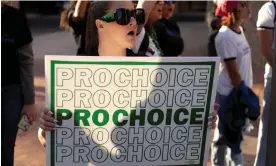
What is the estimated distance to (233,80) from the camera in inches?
133

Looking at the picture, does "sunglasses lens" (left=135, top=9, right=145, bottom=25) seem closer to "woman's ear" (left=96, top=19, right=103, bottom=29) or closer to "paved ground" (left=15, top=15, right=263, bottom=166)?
"woman's ear" (left=96, top=19, right=103, bottom=29)

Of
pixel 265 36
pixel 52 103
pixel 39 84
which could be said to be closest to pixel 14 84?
pixel 52 103

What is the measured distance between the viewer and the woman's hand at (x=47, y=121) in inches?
72.1

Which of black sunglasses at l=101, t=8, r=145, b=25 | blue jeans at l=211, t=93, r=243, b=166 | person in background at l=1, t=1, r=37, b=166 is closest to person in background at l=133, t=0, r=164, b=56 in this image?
black sunglasses at l=101, t=8, r=145, b=25

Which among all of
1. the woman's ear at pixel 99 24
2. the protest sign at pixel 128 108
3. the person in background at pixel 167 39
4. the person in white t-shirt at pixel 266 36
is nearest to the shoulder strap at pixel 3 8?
the woman's ear at pixel 99 24

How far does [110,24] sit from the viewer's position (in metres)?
1.94

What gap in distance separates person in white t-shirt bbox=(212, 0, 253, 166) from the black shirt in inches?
56.9

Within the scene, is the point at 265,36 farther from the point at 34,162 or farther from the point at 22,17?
the point at 34,162

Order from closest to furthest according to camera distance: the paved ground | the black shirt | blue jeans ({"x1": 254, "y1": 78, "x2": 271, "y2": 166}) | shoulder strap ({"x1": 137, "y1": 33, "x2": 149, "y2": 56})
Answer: shoulder strap ({"x1": 137, "y1": 33, "x2": 149, "y2": 56})
the black shirt
blue jeans ({"x1": 254, "y1": 78, "x2": 271, "y2": 166})
the paved ground

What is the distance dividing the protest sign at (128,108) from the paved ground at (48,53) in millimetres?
2368

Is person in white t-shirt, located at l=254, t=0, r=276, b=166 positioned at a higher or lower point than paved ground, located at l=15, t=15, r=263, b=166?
higher

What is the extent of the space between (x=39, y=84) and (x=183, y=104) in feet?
18.7

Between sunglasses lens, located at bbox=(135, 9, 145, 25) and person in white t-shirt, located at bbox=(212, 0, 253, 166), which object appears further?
person in white t-shirt, located at bbox=(212, 0, 253, 166)

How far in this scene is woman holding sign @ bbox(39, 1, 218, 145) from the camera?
191 cm
